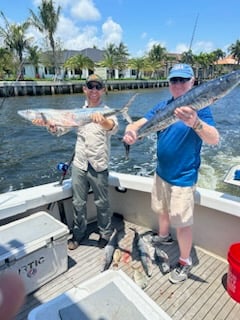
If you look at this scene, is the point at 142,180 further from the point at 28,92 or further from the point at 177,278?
the point at 28,92

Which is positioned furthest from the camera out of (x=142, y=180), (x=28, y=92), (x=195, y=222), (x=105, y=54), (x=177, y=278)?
(x=105, y=54)

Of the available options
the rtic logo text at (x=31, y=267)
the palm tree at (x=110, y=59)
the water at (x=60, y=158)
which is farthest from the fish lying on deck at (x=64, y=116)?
the palm tree at (x=110, y=59)

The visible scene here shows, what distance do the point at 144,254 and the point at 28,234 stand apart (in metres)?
1.16

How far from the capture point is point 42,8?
4931cm

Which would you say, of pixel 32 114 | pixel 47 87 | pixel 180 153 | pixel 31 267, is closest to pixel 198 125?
pixel 180 153

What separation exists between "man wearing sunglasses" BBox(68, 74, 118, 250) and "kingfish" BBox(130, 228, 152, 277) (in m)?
0.41

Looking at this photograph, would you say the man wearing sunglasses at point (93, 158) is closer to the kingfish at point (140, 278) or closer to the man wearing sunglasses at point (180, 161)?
the man wearing sunglasses at point (180, 161)

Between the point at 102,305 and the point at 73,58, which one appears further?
the point at 73,58

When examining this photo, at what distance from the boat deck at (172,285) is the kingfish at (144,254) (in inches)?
2.0

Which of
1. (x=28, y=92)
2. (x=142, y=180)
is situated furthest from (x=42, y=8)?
(x=142, y=180)

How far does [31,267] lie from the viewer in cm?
247

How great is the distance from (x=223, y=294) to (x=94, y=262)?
4.11 feet

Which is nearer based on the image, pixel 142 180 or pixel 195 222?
pixel 195 222

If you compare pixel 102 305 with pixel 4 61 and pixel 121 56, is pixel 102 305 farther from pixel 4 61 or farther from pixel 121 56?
pixel 121 56
